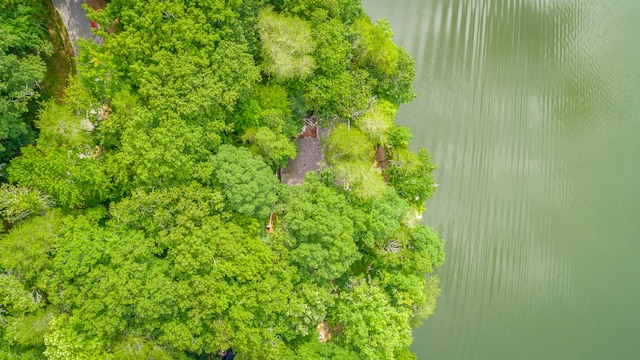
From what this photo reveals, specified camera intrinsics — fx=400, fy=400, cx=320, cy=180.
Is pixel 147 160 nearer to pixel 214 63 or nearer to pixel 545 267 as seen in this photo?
pixel 214 63

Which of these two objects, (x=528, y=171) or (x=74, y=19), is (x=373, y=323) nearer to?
(x=528, y=171)

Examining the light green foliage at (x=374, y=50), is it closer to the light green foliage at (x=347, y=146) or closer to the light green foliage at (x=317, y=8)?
the light green foliage at (x=317, y=8)

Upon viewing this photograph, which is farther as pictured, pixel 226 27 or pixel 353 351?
pixel 353 351

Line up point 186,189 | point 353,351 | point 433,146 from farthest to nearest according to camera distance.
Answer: point 433,146 < point 353,351 < point 186,189

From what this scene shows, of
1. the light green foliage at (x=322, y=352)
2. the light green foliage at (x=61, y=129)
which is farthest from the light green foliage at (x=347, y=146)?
the light green foliage at (x=61, y=129)

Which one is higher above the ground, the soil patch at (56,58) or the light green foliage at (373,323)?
the soil patch at (56,58)

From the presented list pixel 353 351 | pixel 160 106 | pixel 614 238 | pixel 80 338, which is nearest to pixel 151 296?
pixel 80 338
